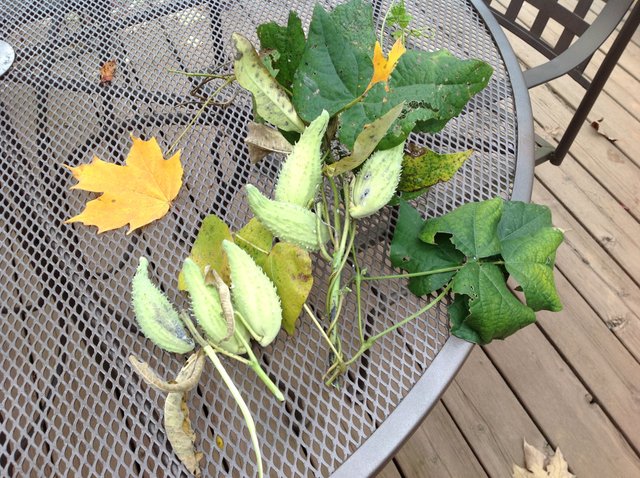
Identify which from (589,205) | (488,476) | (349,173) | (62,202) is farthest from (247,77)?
(589,205)

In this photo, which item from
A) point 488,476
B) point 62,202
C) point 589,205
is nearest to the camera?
point 62,202

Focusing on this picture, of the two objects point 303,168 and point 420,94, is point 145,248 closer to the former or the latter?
point 303,168

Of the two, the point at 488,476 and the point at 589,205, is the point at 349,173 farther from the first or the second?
the point at 589,205

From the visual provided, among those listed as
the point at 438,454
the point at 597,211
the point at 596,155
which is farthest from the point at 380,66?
the point at 596,155

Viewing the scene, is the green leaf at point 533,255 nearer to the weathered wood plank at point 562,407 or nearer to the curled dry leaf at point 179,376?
the curled dry leaf at point 179,376

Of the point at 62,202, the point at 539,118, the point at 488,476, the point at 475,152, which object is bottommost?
the point at 488,476

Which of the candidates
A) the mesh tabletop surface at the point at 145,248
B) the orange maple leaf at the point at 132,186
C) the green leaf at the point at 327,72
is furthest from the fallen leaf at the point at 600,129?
the orange maple leaf at the point at 132,186

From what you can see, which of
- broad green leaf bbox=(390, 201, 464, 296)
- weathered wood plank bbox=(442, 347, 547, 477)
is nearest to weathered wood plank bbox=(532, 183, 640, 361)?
weathered wood plank bbox=(442, 347, 547, 477)

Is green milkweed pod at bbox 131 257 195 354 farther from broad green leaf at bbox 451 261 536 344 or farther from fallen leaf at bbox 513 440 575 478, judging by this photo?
fallen leaf at bbox 513 440 575 478
